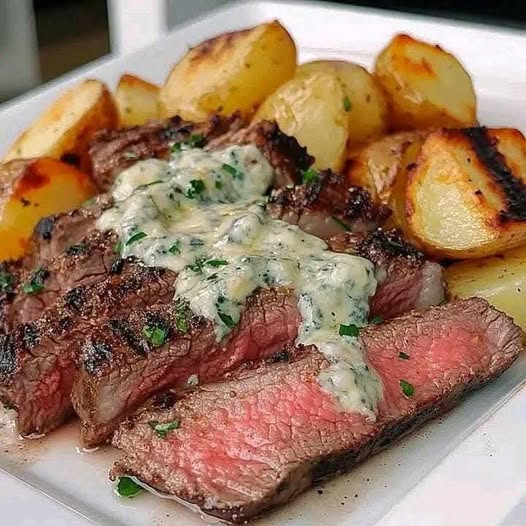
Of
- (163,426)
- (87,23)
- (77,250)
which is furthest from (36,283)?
(87,23)

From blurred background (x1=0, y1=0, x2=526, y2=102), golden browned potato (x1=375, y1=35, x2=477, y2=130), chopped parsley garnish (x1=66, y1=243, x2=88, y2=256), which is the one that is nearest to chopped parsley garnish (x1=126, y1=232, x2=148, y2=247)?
chopped parsley garnish (x1=66, y1=243, x2=88, y2=256)

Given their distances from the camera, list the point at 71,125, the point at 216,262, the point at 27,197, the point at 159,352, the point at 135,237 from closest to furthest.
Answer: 1. the point at 159,352
2. the point at 216,262
3. the point at 135,237
4. the point at 27,197
5. the point at 71,125

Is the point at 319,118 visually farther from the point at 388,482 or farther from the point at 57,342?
the point at 388,482

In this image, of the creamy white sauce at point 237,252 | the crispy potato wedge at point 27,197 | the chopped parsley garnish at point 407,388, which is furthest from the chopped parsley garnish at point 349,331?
the crispy potato wedge at point 27,197

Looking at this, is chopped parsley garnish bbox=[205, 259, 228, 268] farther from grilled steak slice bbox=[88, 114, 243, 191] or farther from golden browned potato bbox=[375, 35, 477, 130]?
golden browned potato bbox=[375, 35, 477, 130]

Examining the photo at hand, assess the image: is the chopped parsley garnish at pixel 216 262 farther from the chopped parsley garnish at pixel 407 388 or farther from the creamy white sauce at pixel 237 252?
the chopped parsley garnish at pixel 407 388

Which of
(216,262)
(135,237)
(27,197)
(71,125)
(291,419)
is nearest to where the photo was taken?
(291,419)
